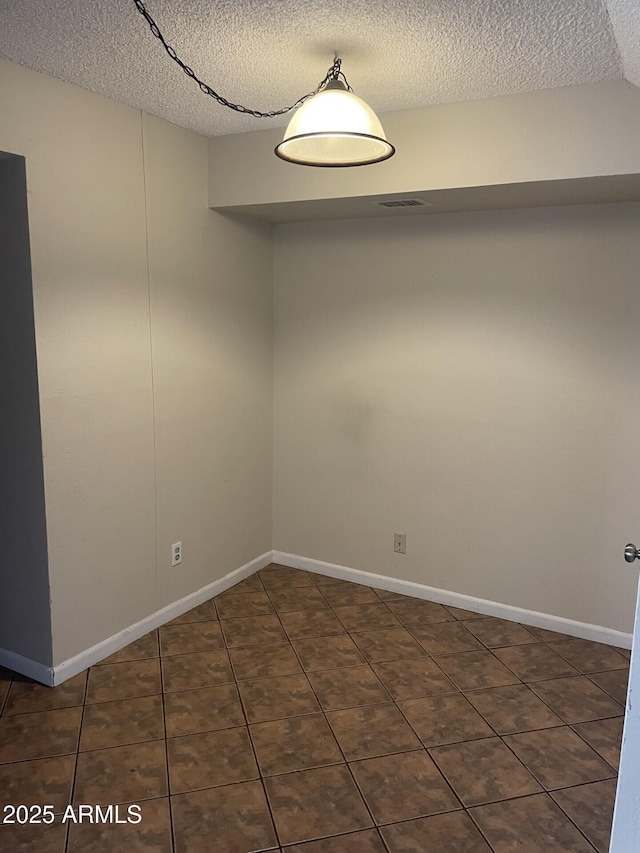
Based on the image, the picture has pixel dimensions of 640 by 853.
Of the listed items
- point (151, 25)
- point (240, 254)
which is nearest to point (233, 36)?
point (151, 25)

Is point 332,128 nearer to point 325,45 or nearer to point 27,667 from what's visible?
point 325,45

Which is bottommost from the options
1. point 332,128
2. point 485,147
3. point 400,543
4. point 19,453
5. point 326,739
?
point 326,739

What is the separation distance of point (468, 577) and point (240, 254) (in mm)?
2092

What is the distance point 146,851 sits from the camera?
6.00ft

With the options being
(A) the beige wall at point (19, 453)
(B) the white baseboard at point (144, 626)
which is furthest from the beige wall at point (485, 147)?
(B) the white baseboard at point (144, 626)

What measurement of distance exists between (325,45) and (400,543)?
2439 mm

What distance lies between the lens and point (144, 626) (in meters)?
3.04

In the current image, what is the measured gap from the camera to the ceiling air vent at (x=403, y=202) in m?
2.84

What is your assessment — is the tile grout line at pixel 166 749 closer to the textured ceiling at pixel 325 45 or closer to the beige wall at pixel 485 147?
the beige wall at pixel 485 147

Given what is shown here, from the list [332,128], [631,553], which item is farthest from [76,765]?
[332,128]

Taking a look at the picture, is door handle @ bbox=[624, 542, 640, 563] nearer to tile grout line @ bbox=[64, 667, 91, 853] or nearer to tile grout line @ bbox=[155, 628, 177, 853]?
tile grout line @ bbox=[155, 628, 177, 853]

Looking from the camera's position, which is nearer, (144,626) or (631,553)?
(631,553)

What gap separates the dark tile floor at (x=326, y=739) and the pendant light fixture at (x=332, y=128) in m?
2.01

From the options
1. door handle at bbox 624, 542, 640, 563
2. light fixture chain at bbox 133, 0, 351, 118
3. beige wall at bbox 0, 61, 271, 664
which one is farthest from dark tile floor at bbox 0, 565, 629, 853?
light fixture chain at bbox 133, 0, 351, 118
